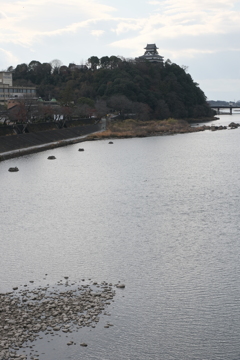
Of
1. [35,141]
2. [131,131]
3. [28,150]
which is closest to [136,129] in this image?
[131,131]

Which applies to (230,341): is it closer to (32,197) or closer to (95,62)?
(32,197)

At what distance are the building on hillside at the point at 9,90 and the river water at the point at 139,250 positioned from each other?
237 feet

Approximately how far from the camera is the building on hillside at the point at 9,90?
4060 inches

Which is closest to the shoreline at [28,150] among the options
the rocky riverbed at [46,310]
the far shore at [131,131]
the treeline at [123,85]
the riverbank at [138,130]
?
the far shore at [131,131]

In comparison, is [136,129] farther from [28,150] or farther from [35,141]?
[28,150]

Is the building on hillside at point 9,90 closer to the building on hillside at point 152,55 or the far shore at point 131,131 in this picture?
the far shore at point 131,131

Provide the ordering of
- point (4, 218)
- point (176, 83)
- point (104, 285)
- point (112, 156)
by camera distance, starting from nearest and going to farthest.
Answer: point (104, 285) → point (4, 218) → point (112, 156) → point (176, 83)

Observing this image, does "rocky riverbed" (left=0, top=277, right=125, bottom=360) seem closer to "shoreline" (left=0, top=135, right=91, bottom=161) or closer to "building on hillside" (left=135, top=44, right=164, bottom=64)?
"shoreline" (left=0, top=135, right=91, bottom=161)

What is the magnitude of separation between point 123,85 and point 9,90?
25392 mm

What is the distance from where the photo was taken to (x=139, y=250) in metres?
15.7

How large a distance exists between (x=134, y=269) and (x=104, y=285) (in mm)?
1551

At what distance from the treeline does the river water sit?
6082 centimetres

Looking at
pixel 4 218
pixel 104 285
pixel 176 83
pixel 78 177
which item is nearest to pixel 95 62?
pixel 176 83

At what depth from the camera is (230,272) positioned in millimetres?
13469
